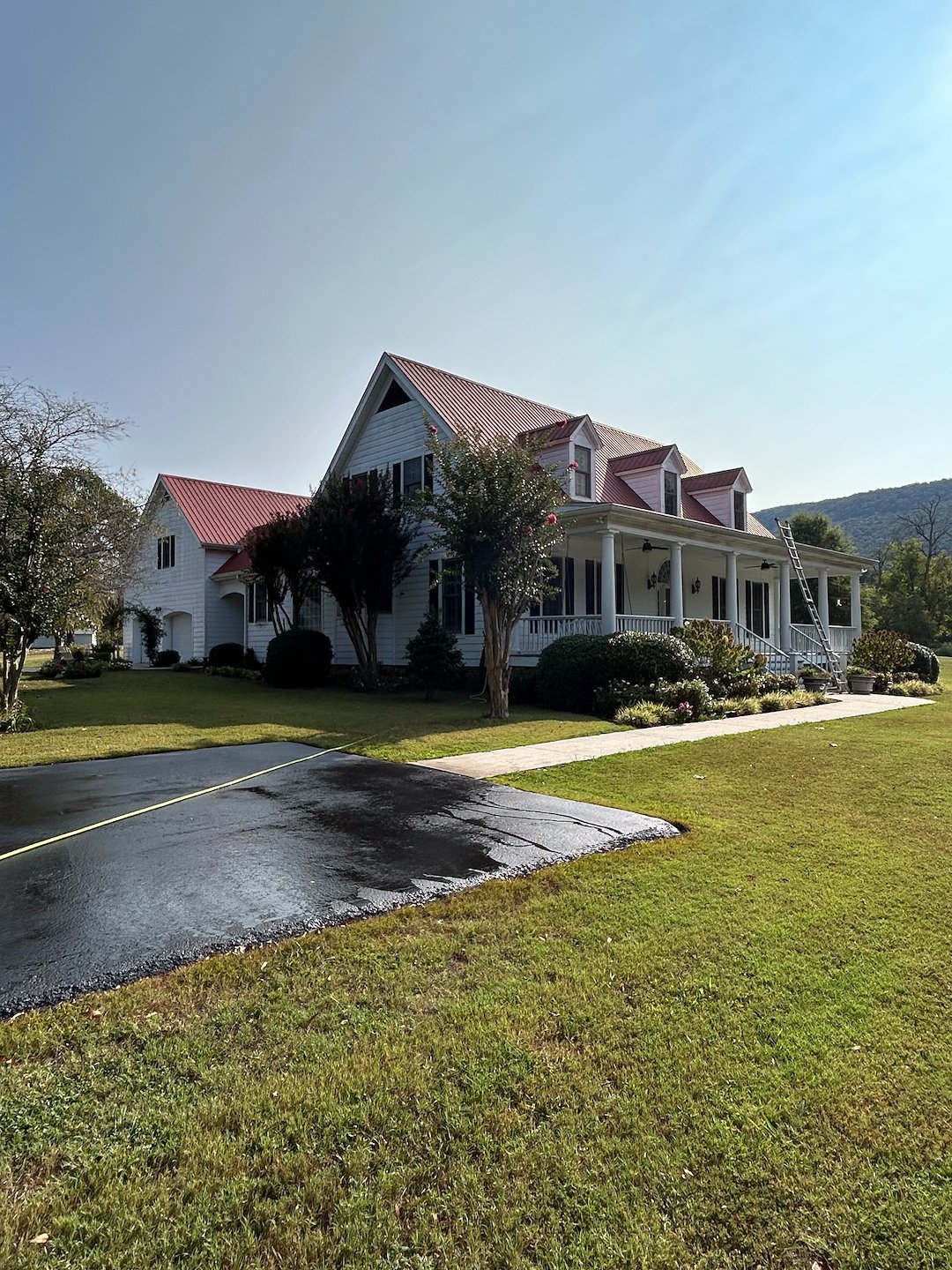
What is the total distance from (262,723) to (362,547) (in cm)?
698

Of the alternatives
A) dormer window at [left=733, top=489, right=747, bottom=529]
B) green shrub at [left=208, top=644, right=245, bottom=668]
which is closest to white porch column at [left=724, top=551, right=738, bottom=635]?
dormer window at [left=733, top=489, right=747, bottom=529]

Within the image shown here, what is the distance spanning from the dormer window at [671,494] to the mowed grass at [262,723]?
8864 millimetres

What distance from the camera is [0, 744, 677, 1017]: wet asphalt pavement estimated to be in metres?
3.66

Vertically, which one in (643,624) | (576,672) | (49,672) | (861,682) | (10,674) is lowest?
(861,682)

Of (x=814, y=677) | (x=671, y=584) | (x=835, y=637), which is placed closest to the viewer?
(x=814, y=677)

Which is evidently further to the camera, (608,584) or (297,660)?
(297,660)

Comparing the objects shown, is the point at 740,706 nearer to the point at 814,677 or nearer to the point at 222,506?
the point at 814,677

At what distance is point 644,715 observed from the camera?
1262 cm

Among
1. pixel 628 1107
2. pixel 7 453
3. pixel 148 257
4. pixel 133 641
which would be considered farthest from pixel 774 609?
pixel 133 641

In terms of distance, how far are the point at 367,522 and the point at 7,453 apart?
8.04m

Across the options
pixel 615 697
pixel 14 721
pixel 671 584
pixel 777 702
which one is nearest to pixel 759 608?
pixel 671 584

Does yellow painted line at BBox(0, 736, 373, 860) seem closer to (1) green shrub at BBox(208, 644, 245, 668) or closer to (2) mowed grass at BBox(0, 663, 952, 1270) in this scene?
(2) mowed grass at BBox(0, 663, 952, 1270)

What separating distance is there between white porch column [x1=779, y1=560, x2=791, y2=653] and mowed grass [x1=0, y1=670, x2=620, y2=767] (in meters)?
11.4

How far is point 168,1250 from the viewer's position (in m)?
1.86
